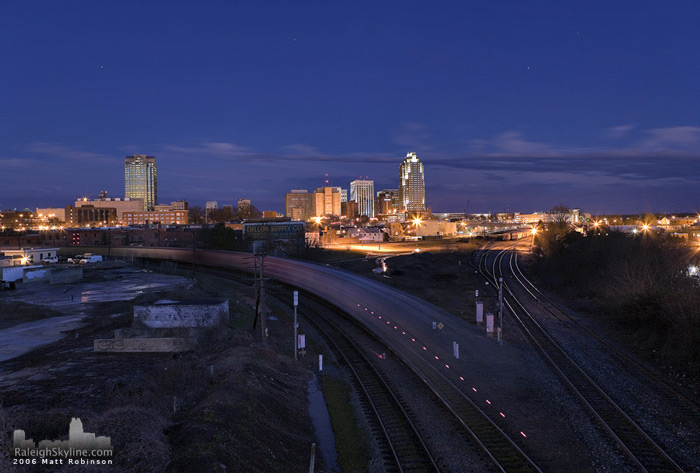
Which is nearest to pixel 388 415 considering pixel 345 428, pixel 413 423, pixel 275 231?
pixel 413 423

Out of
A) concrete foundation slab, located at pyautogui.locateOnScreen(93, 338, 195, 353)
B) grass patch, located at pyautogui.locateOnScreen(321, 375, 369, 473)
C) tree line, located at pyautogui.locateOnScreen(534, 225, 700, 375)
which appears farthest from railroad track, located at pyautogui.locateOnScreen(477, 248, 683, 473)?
concrete foundation slab, located at pyautogui.locateOnScreen(93, 338, 195, 353)

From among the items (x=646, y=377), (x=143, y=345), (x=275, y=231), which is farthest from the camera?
(x=275, y=231)

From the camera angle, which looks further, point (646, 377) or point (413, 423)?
point (646, 377)

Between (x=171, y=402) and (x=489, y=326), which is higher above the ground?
(x=489, y=326)

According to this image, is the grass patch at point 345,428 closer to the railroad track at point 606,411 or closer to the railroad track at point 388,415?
the railroad track at point 388,415

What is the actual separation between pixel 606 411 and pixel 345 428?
9.00 metres

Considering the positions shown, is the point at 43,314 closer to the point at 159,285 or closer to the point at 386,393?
the point at 159,285

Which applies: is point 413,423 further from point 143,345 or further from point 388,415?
point 143,345

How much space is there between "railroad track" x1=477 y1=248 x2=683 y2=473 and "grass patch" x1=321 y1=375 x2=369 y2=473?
7.52 meters

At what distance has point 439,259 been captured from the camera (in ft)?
227

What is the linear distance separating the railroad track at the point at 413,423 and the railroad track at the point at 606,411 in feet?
10.8

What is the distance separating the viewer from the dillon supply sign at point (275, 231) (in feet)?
267

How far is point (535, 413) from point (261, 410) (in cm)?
932

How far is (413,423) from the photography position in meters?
14.9
